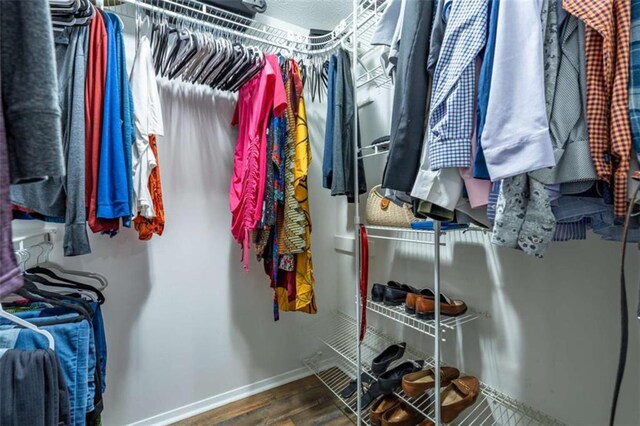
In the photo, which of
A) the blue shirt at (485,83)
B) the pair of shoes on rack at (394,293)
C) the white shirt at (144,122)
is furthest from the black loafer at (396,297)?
the white shirt at (144,122)

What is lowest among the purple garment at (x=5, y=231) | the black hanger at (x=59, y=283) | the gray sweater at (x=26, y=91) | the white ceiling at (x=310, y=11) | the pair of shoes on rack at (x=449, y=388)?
the pair of shoes on rack at (x=449, y=388)

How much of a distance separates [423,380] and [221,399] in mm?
1110

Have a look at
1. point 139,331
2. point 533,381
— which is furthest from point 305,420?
point 533,381

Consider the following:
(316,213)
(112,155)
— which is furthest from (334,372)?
(112,155)

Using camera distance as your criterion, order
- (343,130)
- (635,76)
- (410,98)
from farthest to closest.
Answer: (343,130) → (410,98) → (635,76)

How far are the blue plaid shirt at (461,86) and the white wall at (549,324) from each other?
0.61 m

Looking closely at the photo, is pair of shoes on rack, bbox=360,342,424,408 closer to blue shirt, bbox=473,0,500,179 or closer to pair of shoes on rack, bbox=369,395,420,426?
pair of shoes on rack, bbox=369,395,420,426

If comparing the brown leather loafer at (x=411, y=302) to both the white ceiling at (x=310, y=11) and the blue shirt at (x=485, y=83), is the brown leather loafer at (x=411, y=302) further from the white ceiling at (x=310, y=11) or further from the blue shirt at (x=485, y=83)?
the white ceiling at (x=310, y=11)

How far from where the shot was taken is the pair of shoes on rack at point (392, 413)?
1167mm

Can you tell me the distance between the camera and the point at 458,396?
42.4 inches

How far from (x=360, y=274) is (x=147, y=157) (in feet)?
3.28

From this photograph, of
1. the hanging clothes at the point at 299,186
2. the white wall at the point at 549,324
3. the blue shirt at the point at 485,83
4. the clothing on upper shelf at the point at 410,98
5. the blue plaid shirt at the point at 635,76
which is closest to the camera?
the blue plaid shirt at the point at 635,76

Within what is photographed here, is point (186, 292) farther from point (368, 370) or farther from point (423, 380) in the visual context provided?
point (423, 380)

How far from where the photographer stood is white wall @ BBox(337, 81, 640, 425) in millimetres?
852
